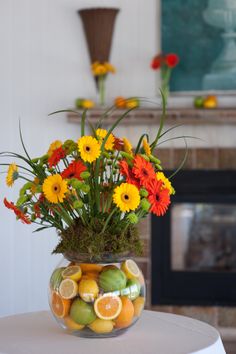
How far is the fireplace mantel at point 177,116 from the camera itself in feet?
12.6

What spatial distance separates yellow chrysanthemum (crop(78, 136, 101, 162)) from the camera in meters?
1.74

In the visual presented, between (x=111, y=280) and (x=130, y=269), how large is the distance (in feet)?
0.25

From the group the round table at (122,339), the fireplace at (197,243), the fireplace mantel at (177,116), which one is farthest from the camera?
the fireplace at (197,243)

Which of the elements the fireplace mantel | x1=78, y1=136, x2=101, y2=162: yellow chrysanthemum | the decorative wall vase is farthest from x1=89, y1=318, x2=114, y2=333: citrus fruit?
the decorative wall vase

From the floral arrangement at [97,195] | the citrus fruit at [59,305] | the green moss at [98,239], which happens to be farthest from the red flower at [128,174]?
the citrus fruit at [59,305]

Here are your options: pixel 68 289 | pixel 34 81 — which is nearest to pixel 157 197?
pixel 68 289

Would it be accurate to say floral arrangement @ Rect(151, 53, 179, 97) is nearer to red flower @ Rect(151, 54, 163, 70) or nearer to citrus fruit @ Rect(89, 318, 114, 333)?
red flower @ Rect(151, 54, 163, 70)

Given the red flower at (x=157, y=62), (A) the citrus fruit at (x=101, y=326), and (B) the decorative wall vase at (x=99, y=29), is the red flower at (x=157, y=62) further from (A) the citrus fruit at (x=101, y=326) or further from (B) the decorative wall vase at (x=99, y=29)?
(A) the citrus fruit at (x=101, y=326)

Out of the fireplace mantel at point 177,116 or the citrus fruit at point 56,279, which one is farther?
the fireplace mantel at point 177,116

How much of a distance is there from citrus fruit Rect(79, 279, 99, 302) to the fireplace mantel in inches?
86.4

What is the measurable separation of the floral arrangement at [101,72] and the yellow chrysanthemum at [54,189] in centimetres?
224

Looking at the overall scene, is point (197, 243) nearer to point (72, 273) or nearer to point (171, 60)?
point (171, 60)

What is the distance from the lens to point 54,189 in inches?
68.7

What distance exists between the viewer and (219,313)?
13.1 feet
